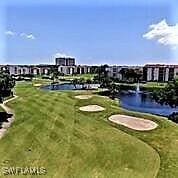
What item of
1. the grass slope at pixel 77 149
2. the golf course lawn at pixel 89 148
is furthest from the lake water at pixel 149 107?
the grass slope at pixel 77 149

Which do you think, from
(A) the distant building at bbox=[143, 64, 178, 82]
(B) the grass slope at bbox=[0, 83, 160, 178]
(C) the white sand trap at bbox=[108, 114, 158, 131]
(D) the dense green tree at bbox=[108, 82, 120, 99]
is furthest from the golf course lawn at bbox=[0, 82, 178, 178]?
(A) the distant building at bbox=[143, 64, 178, 82]

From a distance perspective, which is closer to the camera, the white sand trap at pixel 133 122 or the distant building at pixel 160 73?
the white sand trap at pixel 133 122

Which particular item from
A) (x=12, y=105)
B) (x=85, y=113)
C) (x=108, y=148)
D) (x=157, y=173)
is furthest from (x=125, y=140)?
(x=12, y=105)

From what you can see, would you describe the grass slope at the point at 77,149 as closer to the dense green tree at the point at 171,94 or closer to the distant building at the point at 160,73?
the dense green tree at the point at 171,94

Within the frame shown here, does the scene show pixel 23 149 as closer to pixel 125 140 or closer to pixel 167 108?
pixel 125 140

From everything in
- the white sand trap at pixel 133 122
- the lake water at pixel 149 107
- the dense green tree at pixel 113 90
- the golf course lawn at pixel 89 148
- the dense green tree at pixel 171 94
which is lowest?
the dense green tree at pixel 113 90

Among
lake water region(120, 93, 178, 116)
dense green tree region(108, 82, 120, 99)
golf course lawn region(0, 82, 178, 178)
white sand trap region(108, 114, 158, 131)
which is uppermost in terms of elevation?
golf course lawn region(0, 82, 178, 178)

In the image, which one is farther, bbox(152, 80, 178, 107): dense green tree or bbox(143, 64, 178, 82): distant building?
bbox(143, 64, 178, 82): distant building

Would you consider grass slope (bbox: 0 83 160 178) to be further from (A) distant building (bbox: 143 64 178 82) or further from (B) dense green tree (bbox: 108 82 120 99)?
(A) distant building (bbox: 143 64 178 82)

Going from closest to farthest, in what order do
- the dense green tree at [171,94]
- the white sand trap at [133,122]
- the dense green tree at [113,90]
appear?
the white sand trap at [133,122], the dense green tree at [171,94], the dense green tree at [113,90]
